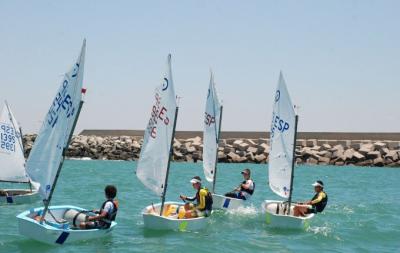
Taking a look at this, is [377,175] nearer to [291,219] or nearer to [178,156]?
[178,156]

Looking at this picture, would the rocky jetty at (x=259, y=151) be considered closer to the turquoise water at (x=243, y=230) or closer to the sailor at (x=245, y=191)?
the turquoise water at (x=243, y=230)

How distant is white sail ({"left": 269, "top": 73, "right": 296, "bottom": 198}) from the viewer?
58.5 feet

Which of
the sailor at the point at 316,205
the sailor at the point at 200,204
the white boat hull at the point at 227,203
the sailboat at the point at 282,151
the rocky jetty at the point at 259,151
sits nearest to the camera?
the sailor at the point at 200,204

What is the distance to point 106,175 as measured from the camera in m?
38.3

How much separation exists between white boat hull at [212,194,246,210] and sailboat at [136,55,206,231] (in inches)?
141

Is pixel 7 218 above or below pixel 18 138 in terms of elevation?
below

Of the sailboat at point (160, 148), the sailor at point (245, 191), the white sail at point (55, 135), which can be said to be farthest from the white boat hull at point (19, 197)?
the white sail at point (55, 135)

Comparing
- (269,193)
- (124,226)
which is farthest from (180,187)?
(124,226)

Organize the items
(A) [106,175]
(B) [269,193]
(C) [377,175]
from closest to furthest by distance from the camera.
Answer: (B) [269,193] < (A) [106,175] < (C) [377,175]

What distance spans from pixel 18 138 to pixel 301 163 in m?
34.5

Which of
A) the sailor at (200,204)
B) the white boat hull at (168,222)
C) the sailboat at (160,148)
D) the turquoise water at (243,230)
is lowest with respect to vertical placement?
the turquoise water at (243,230)

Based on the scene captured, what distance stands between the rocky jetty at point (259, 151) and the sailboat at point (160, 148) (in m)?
38.8

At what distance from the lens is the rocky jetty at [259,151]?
52.4 m

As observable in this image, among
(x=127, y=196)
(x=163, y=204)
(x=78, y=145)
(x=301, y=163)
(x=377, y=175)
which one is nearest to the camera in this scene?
(x=163, y=204)
